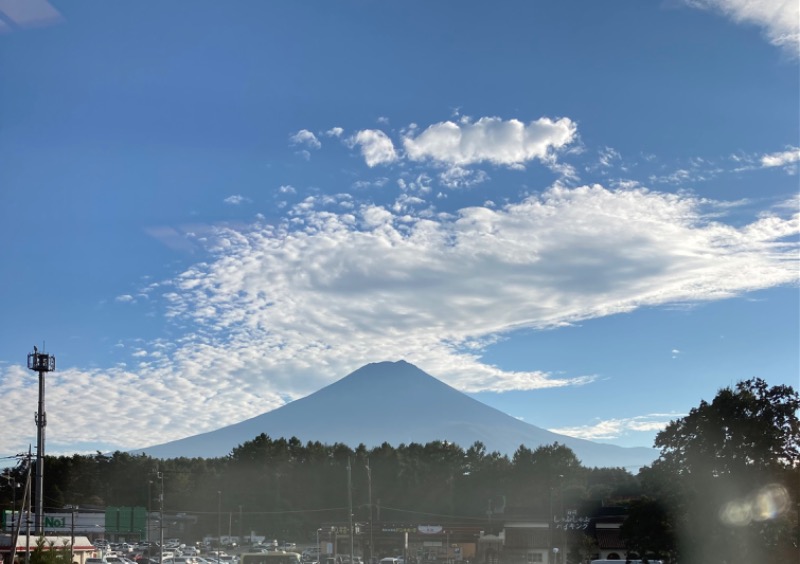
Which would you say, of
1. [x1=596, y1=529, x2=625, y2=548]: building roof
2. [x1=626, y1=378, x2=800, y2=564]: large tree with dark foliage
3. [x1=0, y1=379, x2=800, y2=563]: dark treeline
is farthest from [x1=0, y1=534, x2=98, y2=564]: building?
[x1=596, y1=529, x2=625, y2=548]: building roof

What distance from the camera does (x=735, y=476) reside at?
1145 inches

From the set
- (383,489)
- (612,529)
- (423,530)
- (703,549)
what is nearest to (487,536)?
(423,530)

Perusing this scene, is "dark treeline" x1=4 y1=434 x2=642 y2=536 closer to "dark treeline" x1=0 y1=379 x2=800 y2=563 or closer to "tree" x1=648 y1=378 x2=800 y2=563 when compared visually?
"dark treeline" x1=0 y1=379 x2=800 y2=563

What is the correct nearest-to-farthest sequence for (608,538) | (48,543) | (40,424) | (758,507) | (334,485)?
(758,507)
(40,424)
(48,543)
(608,538)
(334,485)

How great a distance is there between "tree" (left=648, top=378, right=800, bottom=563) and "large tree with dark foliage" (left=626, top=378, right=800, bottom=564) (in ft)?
0.10

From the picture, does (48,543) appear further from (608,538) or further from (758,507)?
(758,507)

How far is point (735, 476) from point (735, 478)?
9 cm

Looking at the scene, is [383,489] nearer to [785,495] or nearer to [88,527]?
[88,527]

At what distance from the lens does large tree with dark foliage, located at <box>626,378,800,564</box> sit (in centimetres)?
2827

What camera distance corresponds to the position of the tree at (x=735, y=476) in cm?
2827

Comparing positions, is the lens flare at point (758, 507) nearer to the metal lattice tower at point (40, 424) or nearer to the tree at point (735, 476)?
the tree at point (735, 476)

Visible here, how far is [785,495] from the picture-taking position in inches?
1115

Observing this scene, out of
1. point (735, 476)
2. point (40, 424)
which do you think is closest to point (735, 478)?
point (735, 476)

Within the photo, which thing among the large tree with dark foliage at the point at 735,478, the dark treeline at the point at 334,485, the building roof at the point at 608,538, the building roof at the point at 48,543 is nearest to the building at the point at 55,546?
the building roof at the point at 48,543
